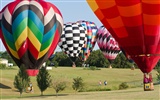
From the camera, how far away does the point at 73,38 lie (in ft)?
201

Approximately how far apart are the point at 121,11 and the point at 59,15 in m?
13.4

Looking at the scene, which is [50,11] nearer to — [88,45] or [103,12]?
[103,12]

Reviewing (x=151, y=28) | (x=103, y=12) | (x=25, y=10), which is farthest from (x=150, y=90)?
(x=25, y=10)

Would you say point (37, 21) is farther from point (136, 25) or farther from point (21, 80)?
point (136, 25)

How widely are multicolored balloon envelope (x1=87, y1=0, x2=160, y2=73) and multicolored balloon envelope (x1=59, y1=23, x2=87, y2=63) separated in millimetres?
35109

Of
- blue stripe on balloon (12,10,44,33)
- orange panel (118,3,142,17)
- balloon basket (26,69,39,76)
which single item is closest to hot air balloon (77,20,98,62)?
balloon basket (26,69,39,76)

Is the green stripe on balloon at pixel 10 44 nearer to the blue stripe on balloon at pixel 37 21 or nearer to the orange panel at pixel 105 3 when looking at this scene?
the blue stripe on balloon at pixel 37 21

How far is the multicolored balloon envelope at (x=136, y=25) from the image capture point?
24.2 meters

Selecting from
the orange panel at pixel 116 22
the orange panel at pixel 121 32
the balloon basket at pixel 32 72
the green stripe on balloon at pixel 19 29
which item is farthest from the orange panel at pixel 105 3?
the balloon basket at pixel 32 72

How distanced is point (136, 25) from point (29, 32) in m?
12.3

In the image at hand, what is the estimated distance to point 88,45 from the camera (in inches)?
2815

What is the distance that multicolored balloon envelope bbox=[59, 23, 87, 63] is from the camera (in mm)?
61250

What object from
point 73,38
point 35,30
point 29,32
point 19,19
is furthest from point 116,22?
point 73,38

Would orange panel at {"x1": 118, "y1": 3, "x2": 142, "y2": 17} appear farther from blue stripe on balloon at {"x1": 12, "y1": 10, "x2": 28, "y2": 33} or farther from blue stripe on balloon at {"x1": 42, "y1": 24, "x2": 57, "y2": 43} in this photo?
blue stripe on balloon at {"x1": 12, "y1": 10, "x2": 28, "y2": 33}
